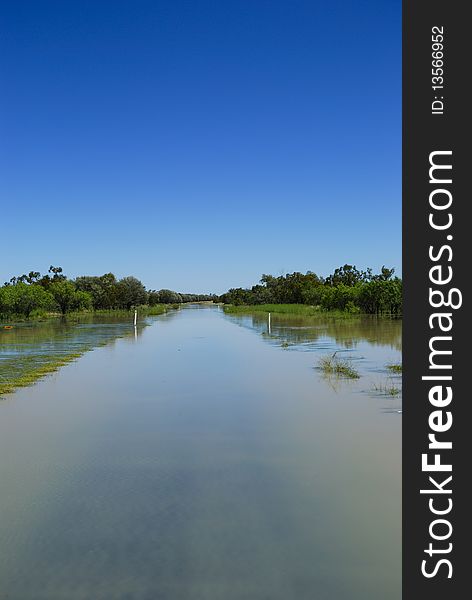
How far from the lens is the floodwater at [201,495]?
13.9 ft

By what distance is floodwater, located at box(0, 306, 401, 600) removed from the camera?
4250 millimetres

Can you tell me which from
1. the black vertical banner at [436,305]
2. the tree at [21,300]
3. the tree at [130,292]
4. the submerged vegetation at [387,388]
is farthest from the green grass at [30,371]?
the tree at [130,292]

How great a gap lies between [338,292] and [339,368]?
41.4m

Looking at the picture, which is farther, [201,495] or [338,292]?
[338,292]

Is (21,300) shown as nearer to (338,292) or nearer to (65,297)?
(65,297)

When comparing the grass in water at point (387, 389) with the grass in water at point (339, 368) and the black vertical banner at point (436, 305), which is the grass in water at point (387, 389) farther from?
the black vertical banner at point (436, 305)

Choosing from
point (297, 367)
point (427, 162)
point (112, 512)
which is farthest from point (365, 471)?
point (297, 367)

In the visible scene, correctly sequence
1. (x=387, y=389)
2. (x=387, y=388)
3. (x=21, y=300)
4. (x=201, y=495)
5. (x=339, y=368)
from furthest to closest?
(x=21, y=300) < (x=339, y=368) < (x=387, y=388) < (x=387, y=389) < (x=201, y=495)

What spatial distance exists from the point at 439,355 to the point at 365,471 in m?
3.13

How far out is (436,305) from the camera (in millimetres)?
4004

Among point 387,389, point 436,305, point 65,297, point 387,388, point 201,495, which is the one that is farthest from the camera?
point 65,297

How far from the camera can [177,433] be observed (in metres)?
8.57

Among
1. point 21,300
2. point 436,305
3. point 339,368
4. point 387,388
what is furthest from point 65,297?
point 436,305

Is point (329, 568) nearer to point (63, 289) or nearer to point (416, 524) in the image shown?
point (416, 524)
